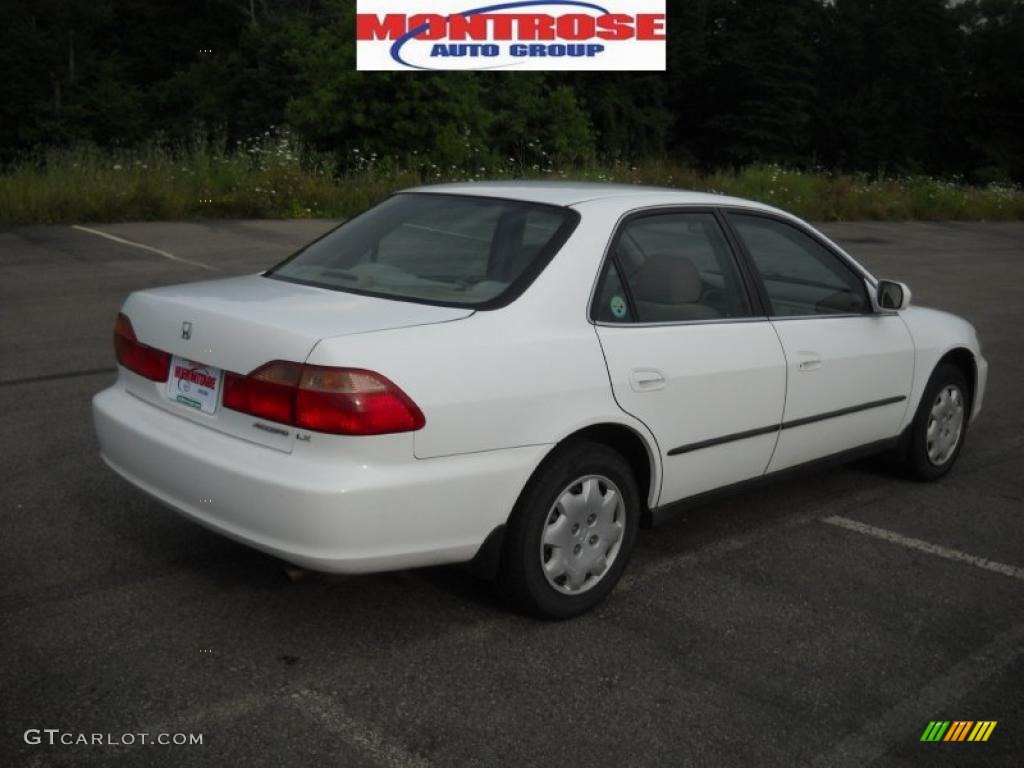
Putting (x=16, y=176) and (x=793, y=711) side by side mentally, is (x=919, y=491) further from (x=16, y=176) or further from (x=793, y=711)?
(x=16, y=176)

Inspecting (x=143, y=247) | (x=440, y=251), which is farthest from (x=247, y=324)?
(x=143, y=247)

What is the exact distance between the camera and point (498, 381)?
12.9 ft

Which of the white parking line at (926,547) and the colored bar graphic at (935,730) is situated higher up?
the white parking line at (926,547)

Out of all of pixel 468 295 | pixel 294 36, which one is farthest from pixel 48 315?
pixel 294 36

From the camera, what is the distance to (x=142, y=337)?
14.3ft

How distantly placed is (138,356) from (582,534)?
171 cm

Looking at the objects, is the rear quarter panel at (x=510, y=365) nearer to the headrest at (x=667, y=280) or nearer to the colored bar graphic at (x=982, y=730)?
the headrest at (x=667, y=280)

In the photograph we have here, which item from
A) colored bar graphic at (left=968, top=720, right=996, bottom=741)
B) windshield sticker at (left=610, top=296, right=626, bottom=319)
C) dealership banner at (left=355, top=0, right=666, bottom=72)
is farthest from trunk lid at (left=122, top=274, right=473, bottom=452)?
dealership banner at (left=355, top=0, right=666, bottom=72)

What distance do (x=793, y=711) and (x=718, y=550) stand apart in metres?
1.46

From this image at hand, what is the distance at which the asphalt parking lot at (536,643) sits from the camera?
11.4 ft

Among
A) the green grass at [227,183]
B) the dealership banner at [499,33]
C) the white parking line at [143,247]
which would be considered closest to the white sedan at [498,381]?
the white parking line at [143,247]

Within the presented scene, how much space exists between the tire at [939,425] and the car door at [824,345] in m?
0.25

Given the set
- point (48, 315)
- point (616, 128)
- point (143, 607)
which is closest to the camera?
point (143, 607)

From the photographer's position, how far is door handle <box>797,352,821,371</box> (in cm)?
511
